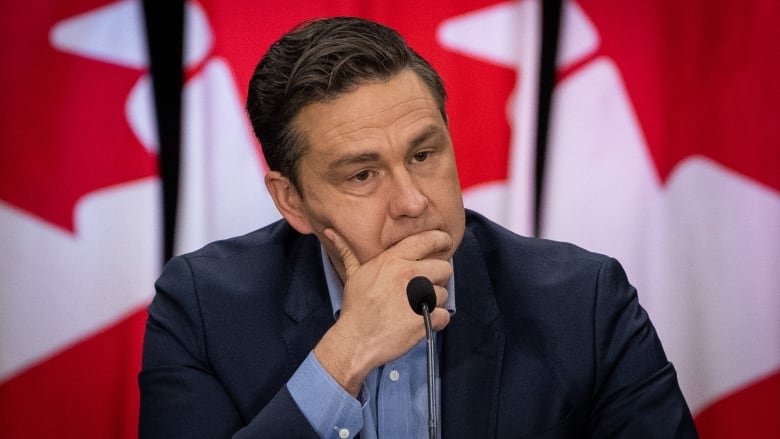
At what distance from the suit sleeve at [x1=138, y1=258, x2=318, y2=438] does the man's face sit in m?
0.35

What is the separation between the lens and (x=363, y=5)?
2445 millimetres

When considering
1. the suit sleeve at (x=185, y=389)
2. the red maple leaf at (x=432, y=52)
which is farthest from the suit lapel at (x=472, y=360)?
the red maple leaf at (x=432, y=52)

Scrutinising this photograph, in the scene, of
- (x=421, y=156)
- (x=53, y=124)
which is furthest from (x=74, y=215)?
(x=421, y=156)

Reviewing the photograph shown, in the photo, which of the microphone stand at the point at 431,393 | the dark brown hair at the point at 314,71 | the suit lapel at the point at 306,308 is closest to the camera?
the microphone stand at the point at 431,393

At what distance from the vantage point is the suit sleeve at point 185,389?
1.64m

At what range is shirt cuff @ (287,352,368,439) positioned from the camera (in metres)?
1.63

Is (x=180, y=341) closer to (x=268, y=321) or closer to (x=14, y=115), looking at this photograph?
(x=268, y=321)

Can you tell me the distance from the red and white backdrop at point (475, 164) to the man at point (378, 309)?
51 centimetres

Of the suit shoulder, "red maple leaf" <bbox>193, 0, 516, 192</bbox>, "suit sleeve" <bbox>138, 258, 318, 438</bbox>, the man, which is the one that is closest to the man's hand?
the man

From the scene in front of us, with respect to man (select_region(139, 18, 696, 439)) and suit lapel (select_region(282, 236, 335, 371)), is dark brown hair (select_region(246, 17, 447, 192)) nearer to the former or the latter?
man (select_region(139, 18, 696, 439))

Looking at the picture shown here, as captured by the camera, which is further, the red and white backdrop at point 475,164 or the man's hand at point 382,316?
the red and white backdrop at point 475,164

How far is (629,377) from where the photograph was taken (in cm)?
177

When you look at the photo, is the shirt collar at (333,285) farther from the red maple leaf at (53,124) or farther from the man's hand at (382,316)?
the red maple leaf at (53,124)

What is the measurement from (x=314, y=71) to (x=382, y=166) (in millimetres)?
225
